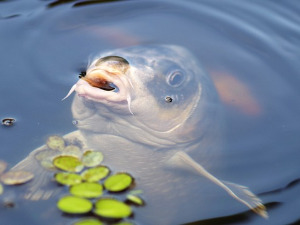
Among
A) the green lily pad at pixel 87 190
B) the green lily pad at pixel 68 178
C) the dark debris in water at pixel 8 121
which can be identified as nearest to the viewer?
the green lily pad at pixel 87 190

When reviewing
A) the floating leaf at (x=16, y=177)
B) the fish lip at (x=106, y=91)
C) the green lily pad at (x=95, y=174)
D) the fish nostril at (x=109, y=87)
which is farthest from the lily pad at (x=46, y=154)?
the fish nostril at (x=109, y=87)

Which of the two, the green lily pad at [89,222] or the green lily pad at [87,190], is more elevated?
the green lily pad at [87,190]

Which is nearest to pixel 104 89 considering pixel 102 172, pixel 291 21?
pixel 102 172

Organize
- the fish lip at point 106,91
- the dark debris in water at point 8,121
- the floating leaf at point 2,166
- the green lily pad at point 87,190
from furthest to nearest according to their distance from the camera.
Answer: the dark debris in water at point 8,121, the fish lip at point 106,91, the floating leaf at point 2,166, the green lily pad at point 87,190

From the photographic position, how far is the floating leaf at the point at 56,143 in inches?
124

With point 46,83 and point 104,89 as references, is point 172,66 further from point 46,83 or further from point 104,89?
point 46,83

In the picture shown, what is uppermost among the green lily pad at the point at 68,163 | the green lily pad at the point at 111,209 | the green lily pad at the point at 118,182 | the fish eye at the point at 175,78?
the fish eye at the point at 175,78

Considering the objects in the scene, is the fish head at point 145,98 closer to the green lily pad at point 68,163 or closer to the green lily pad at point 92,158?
the green lily pad at point 92,158

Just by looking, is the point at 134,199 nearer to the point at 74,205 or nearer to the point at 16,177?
the point at 74,205

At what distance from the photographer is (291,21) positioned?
189 inches

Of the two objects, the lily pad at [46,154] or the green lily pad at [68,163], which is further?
the lily pad at [46,154]

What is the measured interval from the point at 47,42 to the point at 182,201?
1.99 metres

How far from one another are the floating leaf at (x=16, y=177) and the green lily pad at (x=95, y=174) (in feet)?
1.12

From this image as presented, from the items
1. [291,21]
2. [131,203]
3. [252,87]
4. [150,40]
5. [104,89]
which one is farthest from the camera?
[291,21]
